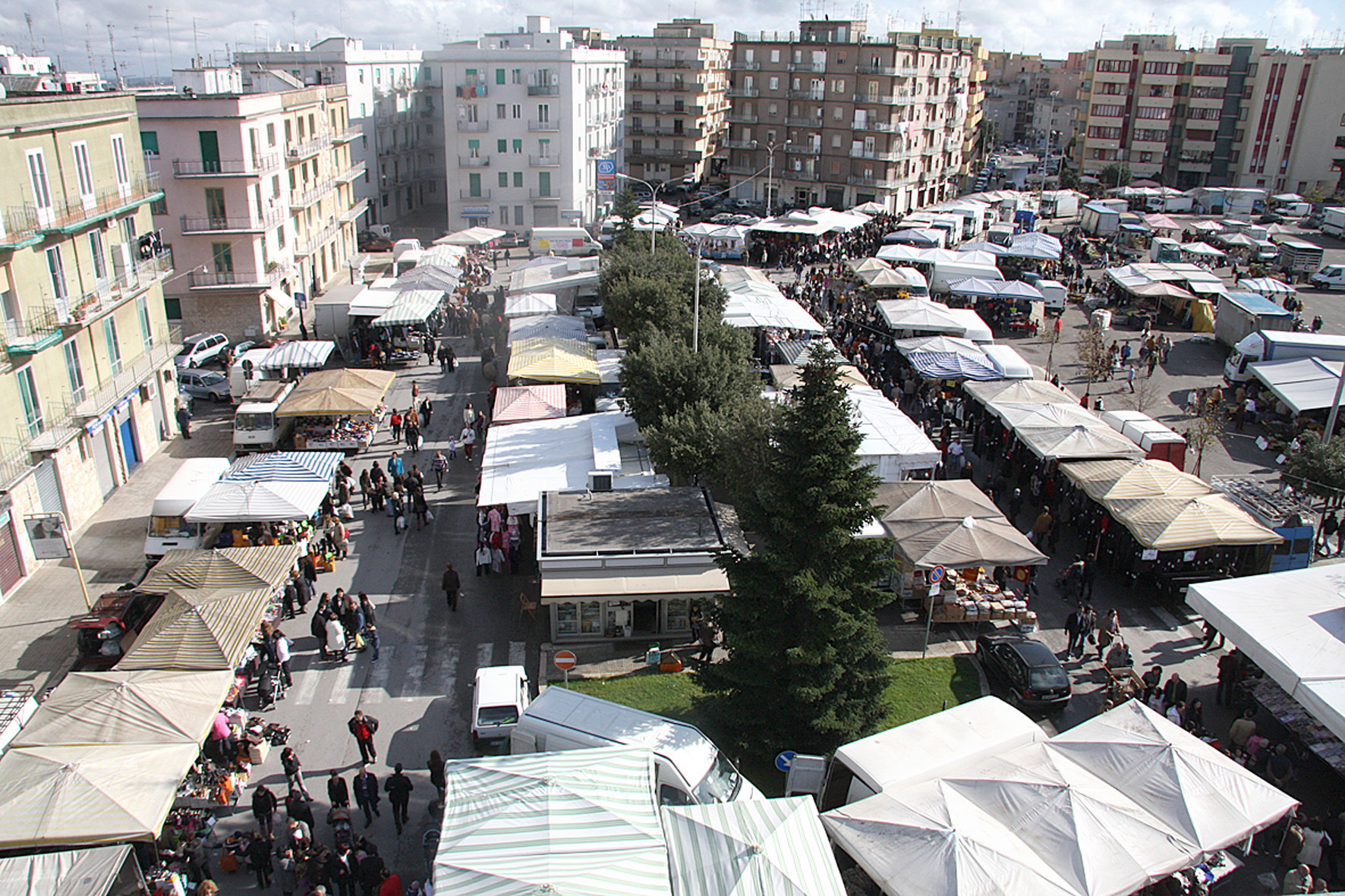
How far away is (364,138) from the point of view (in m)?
64.1

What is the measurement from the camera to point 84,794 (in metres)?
11.7

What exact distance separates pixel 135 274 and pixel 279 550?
42.0 ft

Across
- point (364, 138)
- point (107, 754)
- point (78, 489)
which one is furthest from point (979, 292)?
point (364, 138)

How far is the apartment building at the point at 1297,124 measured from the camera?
258 ft

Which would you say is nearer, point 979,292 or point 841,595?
point 841,595

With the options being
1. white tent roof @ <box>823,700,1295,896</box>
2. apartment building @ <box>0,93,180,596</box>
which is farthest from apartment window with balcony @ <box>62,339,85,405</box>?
white tent roof @ <box>823,700,1295,896</box>

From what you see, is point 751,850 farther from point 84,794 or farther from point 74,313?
point 74,313

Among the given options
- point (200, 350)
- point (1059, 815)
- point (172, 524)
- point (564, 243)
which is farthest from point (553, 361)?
point (564, 243)

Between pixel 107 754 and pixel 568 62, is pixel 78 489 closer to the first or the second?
pixel 107 754

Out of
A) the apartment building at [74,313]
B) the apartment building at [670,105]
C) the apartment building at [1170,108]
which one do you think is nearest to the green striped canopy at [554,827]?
the apartment building at [74,313]

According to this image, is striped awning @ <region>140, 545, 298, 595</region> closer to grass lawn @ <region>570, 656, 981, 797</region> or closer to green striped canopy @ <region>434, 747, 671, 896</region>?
grass lawn @ <region>570, 656, 981, 797</region>

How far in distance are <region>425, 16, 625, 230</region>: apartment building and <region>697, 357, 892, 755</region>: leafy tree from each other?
164 ft

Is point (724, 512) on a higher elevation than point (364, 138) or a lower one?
lower

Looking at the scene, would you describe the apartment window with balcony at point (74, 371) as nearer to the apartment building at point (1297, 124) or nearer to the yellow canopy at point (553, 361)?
the yellow canopy at point (553, 361)
